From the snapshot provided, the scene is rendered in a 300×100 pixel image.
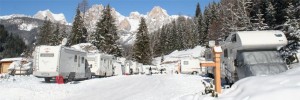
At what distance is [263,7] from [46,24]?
7183cm

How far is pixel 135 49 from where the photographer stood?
3012 inches

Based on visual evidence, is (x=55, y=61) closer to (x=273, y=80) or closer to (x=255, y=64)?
(x=255, y=64)

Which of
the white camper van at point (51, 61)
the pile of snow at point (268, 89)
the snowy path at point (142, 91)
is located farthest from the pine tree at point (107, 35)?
the pile of snow at point (268, 89)

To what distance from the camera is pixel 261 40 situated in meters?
18.2

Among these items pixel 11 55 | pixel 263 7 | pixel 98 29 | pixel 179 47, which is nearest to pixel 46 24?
pixel 11 55

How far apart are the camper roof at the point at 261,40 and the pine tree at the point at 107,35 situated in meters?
52.9

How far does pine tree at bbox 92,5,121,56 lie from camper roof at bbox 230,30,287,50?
52900 mm

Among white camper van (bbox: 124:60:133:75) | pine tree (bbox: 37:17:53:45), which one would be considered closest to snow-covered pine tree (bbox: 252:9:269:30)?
white camper van (bbox: 124:60:133:75)

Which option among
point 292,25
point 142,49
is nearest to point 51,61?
point 292,25

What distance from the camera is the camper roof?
715 inches

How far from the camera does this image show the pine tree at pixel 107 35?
70.7m

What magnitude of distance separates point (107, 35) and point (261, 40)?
5569 cm

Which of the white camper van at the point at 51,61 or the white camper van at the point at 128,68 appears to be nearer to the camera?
the white camper van at the point at 51,61

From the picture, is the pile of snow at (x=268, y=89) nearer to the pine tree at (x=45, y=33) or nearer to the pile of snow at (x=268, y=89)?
the pile of snow at (x=268, y=89)
